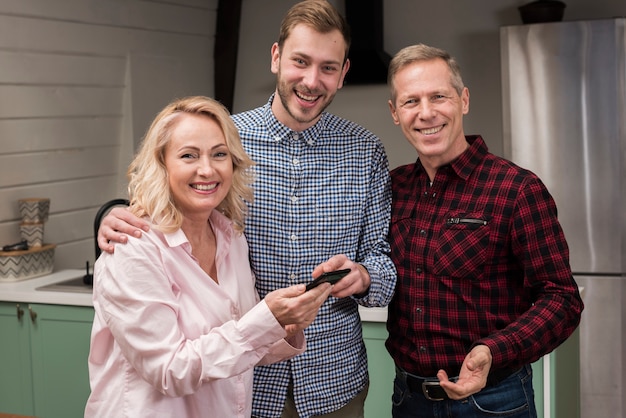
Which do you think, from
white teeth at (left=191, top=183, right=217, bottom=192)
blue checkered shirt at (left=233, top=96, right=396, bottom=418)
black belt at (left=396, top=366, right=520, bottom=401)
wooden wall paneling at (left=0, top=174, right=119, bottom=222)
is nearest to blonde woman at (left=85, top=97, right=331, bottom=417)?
white teeth at (left=191, top=183, right=217, bottom=192)

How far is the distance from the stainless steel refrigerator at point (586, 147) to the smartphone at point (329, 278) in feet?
8.88

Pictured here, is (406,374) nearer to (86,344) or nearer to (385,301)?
(385,301)

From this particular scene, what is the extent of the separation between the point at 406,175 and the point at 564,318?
57cm

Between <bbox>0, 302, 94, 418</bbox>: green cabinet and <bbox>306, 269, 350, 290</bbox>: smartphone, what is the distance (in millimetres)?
1783

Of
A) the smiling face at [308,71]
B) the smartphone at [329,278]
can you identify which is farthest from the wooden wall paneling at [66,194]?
the smartphone at [329,278]

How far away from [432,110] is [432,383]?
65 centimetres

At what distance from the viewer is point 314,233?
2.11m

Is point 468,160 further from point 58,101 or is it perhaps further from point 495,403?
point 58,101

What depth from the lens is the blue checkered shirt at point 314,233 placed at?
2078mm

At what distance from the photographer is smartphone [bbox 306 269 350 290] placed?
1730mm

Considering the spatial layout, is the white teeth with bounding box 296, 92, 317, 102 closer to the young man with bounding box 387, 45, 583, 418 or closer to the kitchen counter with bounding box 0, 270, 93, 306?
the young man with bounding box 387, 45, 583, 418

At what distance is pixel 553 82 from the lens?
4227mm

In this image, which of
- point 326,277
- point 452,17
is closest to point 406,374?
point 326,277

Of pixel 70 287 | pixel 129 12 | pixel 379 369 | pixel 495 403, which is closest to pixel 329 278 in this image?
pixel 495 403
